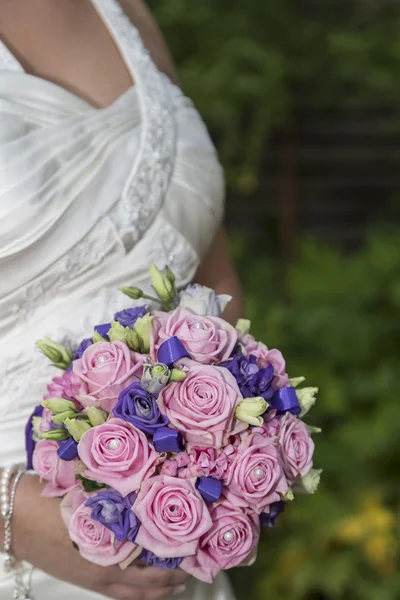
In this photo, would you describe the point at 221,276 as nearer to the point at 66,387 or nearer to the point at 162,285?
the point at 162,285

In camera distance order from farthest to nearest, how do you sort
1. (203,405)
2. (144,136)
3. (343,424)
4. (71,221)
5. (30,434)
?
1. (343,424)
2. (144,136)
3. (71,221)
4. (30,434)
5. (203,405)

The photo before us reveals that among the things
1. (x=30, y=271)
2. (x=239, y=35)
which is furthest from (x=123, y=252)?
(x=239, y=35)

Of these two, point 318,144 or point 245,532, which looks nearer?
point 245,532

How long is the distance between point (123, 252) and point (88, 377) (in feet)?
1.27

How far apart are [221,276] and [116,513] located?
2.39ft

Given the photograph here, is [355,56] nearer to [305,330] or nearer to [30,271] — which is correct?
[305,330]

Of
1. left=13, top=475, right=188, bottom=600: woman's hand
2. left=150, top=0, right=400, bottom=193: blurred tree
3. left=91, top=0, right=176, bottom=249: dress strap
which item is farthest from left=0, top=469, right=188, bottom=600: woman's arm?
left=150, top=0, right=400, bottom=193: blurred tree

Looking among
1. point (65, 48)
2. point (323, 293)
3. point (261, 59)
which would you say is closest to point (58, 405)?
point (65, 48)

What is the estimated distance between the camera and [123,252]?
150 cm

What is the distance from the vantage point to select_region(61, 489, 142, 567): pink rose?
45.1 inches

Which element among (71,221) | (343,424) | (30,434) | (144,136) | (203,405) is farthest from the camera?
(343,424)

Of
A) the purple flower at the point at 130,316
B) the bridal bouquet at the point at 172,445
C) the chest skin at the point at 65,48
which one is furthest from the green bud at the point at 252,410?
the chest skin at the point at 65,48

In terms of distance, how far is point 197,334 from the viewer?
1159 mm

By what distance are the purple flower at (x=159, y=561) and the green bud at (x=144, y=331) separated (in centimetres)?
27
